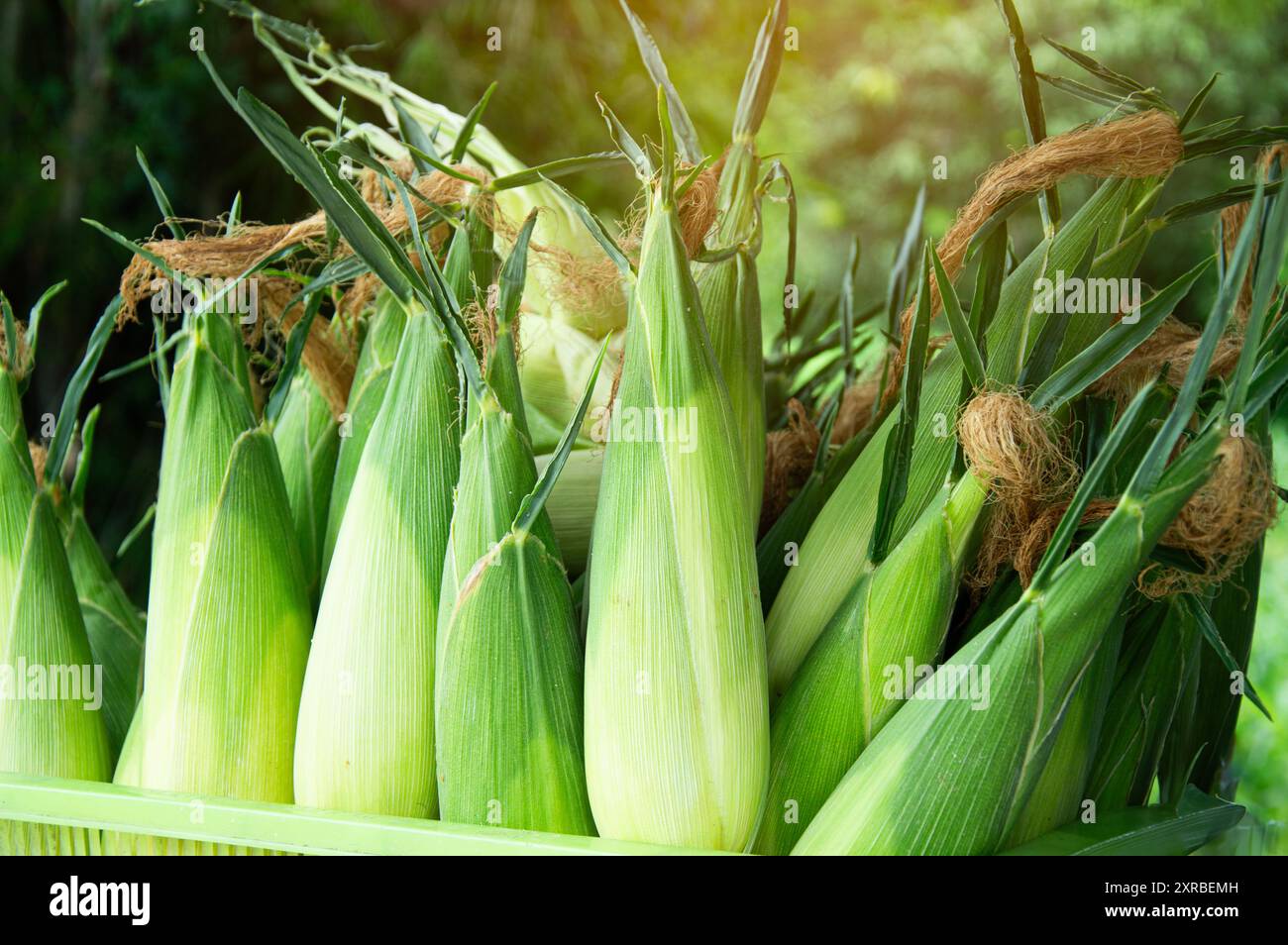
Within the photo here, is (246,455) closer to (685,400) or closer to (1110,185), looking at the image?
(685,400)

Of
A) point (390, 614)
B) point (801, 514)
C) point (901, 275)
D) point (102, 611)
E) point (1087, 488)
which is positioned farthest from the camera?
point (901, 275)

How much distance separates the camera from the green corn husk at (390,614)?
0.53 meters

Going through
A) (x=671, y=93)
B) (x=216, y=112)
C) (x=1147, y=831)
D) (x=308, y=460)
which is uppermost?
(x=216, y=112)

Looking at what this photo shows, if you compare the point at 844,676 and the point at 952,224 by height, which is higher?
the point at 952,224

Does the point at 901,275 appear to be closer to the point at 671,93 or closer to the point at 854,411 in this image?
the point at 854,411

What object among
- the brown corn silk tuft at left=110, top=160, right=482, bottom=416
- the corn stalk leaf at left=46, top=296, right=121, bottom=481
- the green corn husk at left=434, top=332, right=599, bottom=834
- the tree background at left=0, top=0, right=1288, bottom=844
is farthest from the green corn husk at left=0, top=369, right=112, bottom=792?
the tree background at left=0, top=0, right=1288, bottom=844

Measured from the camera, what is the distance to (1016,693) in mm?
438

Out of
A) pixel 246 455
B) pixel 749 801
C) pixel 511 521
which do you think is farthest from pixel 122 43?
pixel 749 801

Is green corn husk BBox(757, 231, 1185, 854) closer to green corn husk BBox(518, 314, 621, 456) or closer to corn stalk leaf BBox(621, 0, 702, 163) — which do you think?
corn stalk leaf BBox(621, 0, 702, 163)

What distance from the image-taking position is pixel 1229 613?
61 cm

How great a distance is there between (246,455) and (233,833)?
21 centimetres

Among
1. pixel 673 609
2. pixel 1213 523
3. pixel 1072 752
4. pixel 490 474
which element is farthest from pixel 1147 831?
pixel 490 474

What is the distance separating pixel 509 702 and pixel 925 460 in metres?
0.25

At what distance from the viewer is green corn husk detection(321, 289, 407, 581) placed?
667 mm
